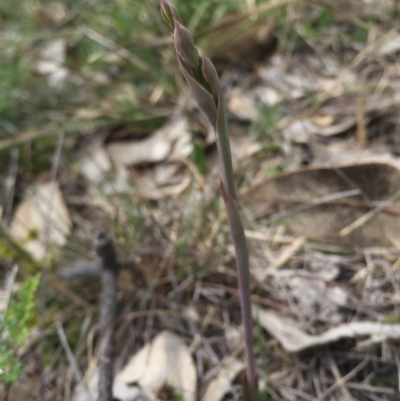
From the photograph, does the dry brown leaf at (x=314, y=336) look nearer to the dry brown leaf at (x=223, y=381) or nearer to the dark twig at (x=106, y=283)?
the dry brown leaf at (x=223, y=381)

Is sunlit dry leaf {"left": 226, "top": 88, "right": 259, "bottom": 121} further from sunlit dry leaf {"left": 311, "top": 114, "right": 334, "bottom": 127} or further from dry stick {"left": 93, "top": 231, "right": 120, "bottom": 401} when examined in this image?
dry stick {"left": 93, "top": 231, "right": 120, "bottom": 401}

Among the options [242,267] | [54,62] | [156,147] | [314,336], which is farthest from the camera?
[54,62]

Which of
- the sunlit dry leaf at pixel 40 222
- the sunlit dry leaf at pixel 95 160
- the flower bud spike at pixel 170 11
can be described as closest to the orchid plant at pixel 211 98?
the flower bud spike at pixel 170 11

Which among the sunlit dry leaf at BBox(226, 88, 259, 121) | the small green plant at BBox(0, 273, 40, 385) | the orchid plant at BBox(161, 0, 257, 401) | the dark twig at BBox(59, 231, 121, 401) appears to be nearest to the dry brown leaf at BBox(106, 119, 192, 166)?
the sunlit dry leaf at BBox(226, 88, 259, 121)

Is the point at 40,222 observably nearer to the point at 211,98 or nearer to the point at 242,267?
the point at 242,267

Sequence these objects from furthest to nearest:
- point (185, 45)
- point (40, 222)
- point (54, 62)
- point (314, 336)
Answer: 1. point (54, 62)
2. point (40, 222)
3. point (314, 336)
4. point (185, 45)

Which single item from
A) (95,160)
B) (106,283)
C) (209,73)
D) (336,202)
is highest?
(95,160)

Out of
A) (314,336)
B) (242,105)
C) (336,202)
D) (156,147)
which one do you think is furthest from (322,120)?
(314,336)

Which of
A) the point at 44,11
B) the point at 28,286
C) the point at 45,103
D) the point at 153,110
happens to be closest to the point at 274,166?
the point at 153,110

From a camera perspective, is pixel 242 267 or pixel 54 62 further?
pixel 54 62
